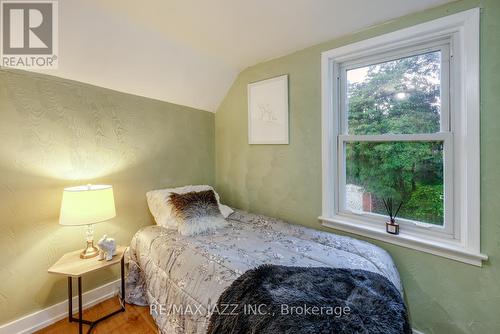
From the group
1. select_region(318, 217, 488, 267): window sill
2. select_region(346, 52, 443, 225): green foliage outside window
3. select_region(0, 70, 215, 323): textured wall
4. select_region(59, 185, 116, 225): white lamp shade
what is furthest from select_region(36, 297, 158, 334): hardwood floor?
select_region(346, 52, 443, 225): green foliage outside window

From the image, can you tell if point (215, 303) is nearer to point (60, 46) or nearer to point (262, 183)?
point (262, 183)

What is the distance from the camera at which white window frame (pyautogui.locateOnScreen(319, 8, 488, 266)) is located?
1.41 m

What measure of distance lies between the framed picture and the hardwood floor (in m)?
1.82

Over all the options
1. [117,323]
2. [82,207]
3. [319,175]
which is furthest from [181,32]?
[117,323]

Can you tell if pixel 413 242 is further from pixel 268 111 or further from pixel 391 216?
pixel 268 111

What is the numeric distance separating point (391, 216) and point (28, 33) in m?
2.82

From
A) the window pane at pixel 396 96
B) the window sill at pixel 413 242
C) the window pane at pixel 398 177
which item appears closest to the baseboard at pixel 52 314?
the window sill at pixel 413 242

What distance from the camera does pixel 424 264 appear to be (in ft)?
5.28

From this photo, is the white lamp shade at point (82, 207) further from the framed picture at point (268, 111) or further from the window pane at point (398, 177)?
the window pane at point (398, 177)

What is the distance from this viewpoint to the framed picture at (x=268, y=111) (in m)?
2.30

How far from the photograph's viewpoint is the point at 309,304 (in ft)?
3.50

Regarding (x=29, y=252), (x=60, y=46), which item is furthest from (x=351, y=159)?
(x=29, y=252)

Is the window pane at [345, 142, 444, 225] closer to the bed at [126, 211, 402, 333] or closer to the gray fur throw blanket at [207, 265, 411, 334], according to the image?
the bed at [126, 211, 402, 333]

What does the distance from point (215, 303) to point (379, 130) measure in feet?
5.37
